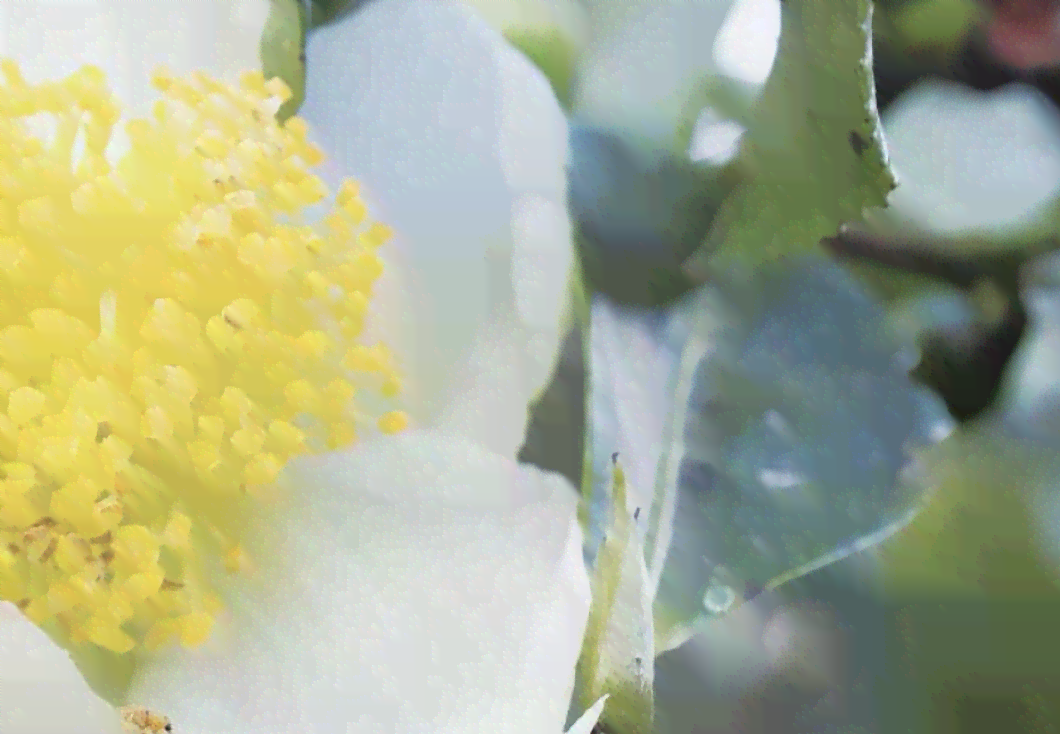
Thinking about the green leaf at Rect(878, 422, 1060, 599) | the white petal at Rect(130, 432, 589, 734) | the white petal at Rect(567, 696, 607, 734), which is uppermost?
the green leaf at Rect(878, 422, 1060, 599)

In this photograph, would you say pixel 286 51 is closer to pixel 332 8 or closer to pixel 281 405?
pixel 332 8

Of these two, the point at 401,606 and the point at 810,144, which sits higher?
the point at 810,144

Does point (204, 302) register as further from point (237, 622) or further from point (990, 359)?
point (990, 359)

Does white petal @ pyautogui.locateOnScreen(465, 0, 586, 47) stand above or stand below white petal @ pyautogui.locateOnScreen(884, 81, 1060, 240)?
above

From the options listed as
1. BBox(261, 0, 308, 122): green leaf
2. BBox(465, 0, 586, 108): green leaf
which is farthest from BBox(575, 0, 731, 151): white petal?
BBox(261, 0, 308, 122): green leaf

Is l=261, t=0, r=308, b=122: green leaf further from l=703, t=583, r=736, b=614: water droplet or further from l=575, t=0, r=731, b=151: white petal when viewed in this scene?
l=703, t=583, r=736, b=614: water droplet

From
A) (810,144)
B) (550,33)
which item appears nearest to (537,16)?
(550,33)

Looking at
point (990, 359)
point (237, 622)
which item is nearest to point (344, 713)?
point (237, 622)

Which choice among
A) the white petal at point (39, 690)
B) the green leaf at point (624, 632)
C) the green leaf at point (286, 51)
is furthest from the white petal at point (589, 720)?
the green leaf at point (286, 51)
